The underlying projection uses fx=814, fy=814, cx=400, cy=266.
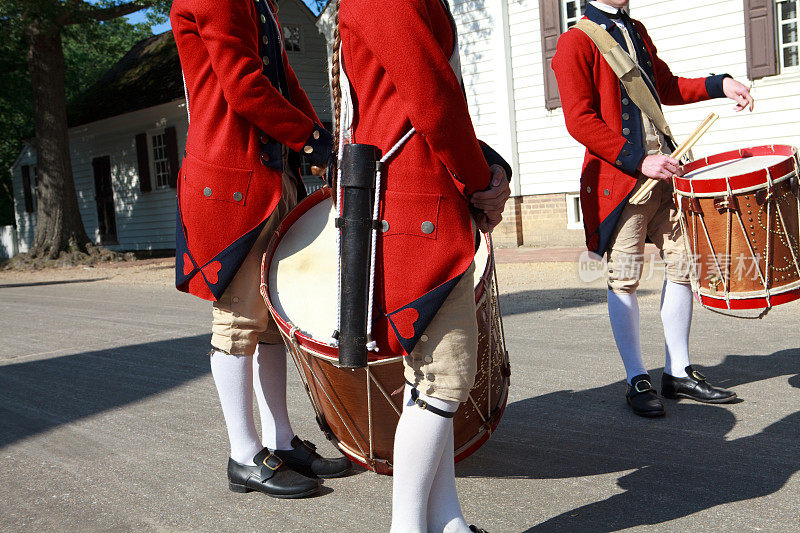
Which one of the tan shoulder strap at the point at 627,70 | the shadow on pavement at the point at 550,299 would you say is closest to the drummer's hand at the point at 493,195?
the tan shoulder strap at the point at 627,70

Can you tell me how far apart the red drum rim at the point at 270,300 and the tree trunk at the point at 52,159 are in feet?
54.8

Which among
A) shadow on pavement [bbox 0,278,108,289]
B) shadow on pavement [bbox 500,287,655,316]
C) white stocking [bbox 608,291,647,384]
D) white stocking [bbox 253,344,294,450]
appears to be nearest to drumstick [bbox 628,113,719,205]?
white stocking [bbox 608,291,647,384]

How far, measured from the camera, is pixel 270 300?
275 centimetres

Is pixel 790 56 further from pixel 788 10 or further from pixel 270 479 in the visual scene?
pixel 270 479

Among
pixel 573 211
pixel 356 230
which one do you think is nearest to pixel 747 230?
pixel 356 230

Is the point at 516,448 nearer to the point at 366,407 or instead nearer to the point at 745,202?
the point at 366,407

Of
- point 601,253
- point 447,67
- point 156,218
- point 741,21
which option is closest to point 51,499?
point 447,67

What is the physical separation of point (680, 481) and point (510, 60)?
11.0m

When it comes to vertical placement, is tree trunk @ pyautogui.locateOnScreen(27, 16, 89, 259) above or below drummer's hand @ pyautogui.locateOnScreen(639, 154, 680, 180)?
above

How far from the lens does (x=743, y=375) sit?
4418 mm

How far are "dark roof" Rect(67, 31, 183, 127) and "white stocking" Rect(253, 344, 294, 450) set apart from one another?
16821mm

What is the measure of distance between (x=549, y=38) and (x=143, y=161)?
1243 centimetres

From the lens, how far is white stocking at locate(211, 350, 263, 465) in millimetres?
3053

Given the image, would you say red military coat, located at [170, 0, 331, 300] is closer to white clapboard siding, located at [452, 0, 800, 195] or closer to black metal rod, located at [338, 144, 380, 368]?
black metal rod, located at [338, 144, 380, 368]
